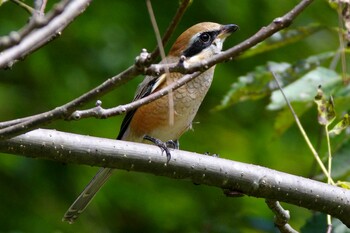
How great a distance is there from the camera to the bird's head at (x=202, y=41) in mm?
4891

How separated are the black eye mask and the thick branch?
197cm

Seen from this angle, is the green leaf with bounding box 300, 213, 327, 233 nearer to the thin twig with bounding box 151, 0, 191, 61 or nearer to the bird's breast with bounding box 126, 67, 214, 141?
the bird's breast with bounding box 126, 67, 214, 141

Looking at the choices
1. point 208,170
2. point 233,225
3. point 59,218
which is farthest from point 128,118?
point 208,170

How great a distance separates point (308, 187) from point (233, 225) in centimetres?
215

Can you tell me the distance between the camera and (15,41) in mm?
1521

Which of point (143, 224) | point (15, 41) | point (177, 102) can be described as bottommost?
point (143, 224)

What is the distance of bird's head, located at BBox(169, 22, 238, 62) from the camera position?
489 cm

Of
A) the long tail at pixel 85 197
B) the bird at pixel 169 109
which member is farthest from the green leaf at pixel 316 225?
the long tail at pixel 85 197

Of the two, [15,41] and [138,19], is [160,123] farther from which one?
[15,41]

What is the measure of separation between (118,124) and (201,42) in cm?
141

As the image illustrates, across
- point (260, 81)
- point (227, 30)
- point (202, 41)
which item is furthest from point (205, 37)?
point (260, 81)

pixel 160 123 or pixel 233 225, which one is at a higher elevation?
pixel 160 123

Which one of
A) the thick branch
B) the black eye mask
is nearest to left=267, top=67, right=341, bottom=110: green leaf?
the thick branch

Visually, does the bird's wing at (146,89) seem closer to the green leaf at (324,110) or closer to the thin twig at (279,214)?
the green leaf at (324,110)
